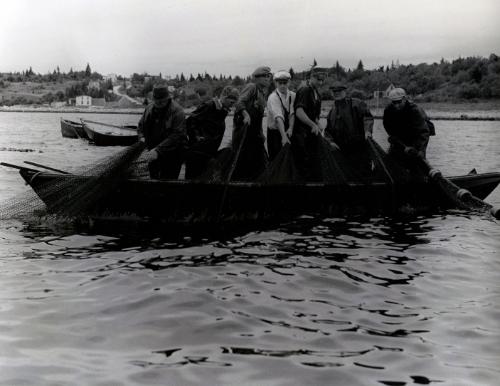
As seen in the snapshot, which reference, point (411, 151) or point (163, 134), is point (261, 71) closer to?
point (163, 134)

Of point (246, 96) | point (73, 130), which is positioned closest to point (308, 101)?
point (246, 96)

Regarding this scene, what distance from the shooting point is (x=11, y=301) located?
604 cm

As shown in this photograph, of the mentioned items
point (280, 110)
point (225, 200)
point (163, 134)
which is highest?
point (280, 110)

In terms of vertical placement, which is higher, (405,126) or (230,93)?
Result: (230,93)

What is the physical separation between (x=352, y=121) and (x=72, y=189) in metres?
4.95

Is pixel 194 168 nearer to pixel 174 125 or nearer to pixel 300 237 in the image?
pixel 174 125

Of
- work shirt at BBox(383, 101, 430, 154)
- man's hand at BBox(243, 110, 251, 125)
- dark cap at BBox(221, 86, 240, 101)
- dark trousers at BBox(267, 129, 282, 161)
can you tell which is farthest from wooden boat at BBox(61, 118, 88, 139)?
work shirt at BBox(383, 101, 430, 154)

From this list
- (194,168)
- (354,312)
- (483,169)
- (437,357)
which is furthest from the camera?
(483,169)

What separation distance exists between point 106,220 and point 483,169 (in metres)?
19.2

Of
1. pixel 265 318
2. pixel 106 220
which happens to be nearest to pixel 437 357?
pixel 265 318

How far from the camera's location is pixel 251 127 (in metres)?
10.5

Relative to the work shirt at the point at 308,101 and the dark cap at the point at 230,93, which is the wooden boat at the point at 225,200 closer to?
the work shirt at the point at 308,101

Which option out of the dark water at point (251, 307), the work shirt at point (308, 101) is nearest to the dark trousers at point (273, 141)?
the work shirt at point (308, 101)

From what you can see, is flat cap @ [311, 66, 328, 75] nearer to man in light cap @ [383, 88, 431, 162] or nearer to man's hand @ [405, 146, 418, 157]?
man in light cap @ [383, 88, 431, 162]
